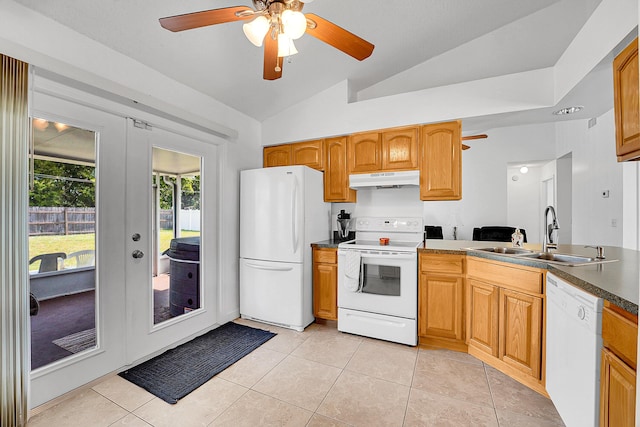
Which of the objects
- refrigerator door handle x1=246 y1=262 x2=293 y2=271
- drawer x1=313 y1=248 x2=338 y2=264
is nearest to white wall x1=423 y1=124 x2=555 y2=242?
drawer x1=313 y1=248 x2=338 y2=264

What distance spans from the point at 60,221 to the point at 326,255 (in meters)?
2.15

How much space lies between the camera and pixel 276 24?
4.60 ft

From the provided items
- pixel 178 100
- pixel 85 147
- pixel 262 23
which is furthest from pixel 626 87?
pixel 85 147

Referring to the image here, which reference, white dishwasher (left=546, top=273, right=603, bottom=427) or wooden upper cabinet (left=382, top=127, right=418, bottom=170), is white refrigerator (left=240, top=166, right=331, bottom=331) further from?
white dishwasher (left=546, top=273, right=603, bottom=427)

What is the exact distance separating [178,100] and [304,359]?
2483mm

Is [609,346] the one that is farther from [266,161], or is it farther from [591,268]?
[266,161]

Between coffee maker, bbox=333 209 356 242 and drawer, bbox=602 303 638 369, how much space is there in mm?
2310

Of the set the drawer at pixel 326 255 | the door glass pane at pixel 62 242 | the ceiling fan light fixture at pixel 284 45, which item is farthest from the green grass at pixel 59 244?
the drawer at pixel 326 255

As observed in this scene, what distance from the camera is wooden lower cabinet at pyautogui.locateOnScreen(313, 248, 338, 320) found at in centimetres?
293

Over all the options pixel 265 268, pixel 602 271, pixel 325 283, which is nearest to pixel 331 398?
pixel 325 283

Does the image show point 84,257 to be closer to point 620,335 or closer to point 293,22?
point 293,22

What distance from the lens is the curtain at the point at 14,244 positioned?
1.45m

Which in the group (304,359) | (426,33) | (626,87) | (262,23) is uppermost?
(426,33)

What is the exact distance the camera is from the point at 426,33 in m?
2.49
